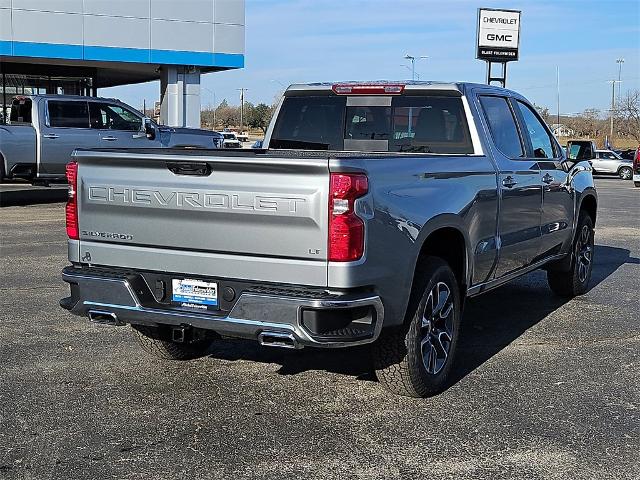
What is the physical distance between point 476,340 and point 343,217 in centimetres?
294

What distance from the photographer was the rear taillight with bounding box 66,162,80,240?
513 centimetres

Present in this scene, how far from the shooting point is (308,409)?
16.6 ft

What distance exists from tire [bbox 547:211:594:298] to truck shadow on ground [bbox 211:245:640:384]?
0.14m

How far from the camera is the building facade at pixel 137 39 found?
24203 millimetres

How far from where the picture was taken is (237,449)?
4.43m

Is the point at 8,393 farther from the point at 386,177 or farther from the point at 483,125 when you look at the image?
the point at 483,125

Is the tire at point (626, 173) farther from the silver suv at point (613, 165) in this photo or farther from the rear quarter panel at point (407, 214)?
the rear quarter panel at point (407, 214)

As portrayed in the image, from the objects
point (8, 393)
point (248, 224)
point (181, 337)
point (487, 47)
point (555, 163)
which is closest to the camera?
point (248, 224)

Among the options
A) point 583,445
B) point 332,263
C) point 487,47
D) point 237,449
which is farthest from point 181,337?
point 487,47

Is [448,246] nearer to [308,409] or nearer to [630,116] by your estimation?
[308,409]

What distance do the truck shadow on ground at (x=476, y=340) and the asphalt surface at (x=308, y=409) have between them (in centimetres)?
2

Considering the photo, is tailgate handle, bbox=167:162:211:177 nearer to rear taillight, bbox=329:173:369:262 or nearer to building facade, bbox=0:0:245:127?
rear taillight, bbox=329:173:369:262

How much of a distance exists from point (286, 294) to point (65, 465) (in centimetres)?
140

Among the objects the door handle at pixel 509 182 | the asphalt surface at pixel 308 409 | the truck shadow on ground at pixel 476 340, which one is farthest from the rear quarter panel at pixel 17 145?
the door handle at pixel 509 182
